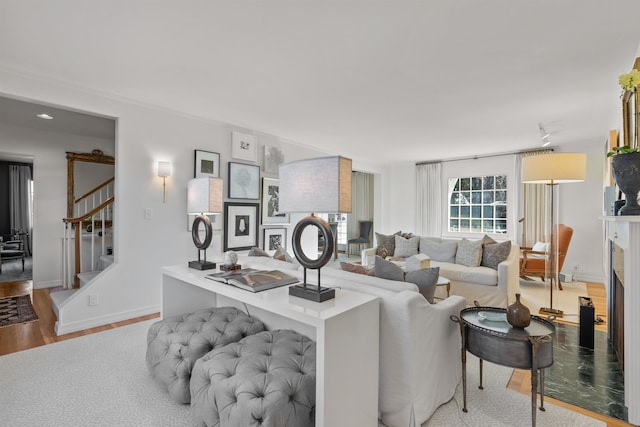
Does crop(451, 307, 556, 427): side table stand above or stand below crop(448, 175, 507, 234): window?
below

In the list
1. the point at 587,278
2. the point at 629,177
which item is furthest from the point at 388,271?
the point at 587,278

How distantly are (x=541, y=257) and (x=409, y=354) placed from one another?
15.3 ft

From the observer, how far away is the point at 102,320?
3188mm

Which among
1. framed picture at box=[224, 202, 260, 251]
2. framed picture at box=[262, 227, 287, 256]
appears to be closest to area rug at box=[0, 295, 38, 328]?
framed picture at box=[224, 202, 260, 251]

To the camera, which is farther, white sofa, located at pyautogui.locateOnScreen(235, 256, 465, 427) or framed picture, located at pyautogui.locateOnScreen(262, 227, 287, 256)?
framed picture, located at pyautogui.locateOnScreen(262, 227, 287, 256)

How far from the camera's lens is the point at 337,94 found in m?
3.23

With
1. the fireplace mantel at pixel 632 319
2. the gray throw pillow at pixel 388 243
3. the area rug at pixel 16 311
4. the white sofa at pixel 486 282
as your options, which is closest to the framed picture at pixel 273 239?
the gray throw pillow at pixel 388 243

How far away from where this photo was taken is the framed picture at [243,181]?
14.0 ft

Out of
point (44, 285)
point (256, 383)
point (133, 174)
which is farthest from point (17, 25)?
point (44, 285)

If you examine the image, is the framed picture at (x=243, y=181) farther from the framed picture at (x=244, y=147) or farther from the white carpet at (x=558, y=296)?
the white carpet at (x=558, y=296)

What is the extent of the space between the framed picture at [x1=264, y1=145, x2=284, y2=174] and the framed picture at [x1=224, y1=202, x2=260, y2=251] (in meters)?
0.61

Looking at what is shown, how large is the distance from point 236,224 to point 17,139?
136 inches

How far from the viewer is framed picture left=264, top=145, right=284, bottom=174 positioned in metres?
4.75

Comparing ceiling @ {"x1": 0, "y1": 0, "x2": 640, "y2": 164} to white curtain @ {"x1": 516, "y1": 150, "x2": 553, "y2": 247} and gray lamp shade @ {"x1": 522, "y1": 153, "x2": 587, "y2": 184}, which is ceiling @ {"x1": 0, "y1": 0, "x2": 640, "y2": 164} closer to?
gray lamp shade @ {"x1": 522, "y1": 153, "x2": 587, "y2": 184}
